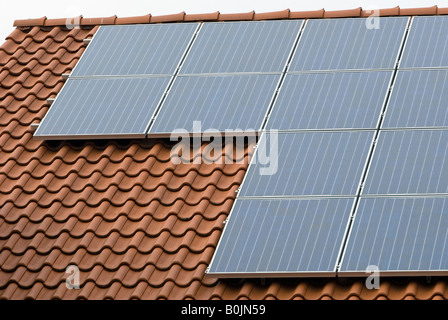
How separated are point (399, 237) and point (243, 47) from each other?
4.50 m

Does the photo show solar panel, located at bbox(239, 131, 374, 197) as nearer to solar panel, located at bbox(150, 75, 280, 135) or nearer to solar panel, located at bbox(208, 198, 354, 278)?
solar panel, located at bbox(208, 198, 354, 278)

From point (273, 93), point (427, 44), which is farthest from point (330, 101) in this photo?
point (427, 44)

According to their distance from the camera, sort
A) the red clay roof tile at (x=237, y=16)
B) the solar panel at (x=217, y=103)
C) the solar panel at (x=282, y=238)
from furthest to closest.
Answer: the red clay roof tile at (x=237, y=16) → the solar panel at (x=217, y=103) → the solar panel at (x=282, y=238)

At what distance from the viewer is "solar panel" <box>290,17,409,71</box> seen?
51.3ft

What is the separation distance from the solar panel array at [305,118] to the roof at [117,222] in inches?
9.0

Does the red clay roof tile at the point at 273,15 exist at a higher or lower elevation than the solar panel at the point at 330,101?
higher

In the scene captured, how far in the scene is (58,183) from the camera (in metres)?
15.0

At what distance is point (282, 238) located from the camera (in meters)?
13.3

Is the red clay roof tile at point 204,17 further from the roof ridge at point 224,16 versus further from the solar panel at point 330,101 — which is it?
the solar panel at point 330,101

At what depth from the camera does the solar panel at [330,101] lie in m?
14.7

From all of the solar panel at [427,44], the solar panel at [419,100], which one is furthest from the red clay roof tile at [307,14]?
the solar panel at [419,100]

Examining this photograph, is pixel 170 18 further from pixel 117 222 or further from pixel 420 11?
pixel 117 222

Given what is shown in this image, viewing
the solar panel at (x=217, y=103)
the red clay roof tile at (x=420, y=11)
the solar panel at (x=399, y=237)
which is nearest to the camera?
the solar panel at (x=399, y=237)

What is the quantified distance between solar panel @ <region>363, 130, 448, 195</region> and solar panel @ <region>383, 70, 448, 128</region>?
0.61 feet
